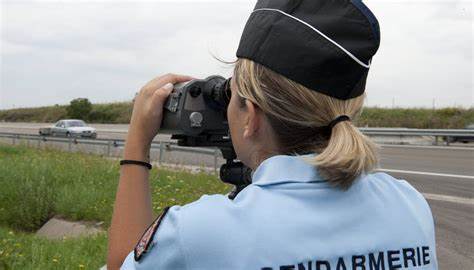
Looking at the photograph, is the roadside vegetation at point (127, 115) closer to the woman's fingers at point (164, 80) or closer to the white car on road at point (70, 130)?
the white car on road at point (70, 130)

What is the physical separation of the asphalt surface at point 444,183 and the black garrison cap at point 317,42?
Result: 18.8 inches

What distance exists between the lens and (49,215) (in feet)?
26.8

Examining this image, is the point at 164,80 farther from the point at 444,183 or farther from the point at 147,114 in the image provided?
the point at 444,183

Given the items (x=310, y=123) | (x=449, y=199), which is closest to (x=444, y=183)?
(x=449, y=199)

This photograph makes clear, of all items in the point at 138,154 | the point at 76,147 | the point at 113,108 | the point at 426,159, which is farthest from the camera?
the point at 113,108

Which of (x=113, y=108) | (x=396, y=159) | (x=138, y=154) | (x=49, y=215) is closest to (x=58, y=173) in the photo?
(x=49, y=215)

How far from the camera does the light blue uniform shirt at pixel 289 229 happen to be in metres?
1.26

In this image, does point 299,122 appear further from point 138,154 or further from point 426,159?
point 426,159

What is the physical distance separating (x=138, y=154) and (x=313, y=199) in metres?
0.62

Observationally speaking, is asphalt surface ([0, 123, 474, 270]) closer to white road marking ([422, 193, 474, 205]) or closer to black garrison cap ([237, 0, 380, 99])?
white road marking ([422, 193, 474, 205])

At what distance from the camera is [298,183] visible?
1369mm

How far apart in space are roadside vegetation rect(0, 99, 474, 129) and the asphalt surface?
1.72 meters

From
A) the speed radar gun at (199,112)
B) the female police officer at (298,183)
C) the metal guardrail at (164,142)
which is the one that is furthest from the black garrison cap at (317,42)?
the metal guardrail at (164,142)

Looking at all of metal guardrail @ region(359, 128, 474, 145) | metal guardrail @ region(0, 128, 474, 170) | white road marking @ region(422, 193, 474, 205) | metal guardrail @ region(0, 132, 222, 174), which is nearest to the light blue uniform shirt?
white road marking @ region(422, 193, 474, 205)
